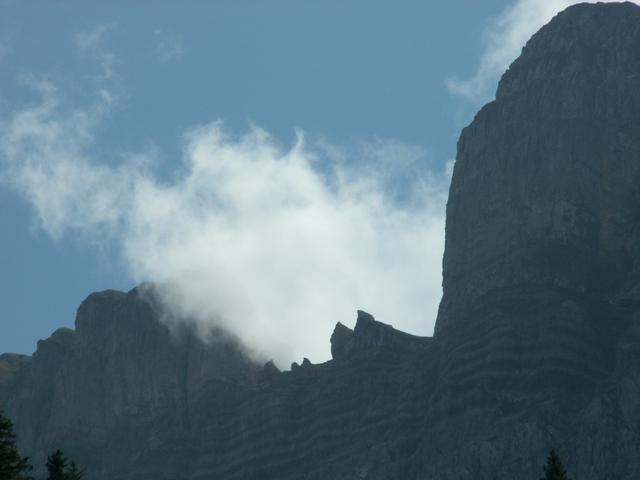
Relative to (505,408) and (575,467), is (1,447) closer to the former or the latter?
(575,467)

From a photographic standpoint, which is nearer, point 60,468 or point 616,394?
point 60,468

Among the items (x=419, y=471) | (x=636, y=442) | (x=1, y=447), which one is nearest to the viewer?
(x=1, y=447)

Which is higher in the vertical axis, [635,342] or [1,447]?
[635,342]

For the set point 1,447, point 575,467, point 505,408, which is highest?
point 505,408

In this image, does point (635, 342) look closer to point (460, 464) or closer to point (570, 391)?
point (570, 391)

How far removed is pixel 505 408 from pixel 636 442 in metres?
22.7

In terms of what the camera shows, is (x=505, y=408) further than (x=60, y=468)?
Yes

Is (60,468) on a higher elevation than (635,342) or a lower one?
lower

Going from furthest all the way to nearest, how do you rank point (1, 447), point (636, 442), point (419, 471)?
point (419, 471), point (636, 442), point (1, 447)

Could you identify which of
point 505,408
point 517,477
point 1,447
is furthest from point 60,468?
point 505,408

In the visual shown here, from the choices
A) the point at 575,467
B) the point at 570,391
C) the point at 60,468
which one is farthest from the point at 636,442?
the point at 60,468

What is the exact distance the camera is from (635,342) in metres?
200

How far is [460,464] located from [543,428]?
1116cm

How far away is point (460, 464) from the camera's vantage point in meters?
190
